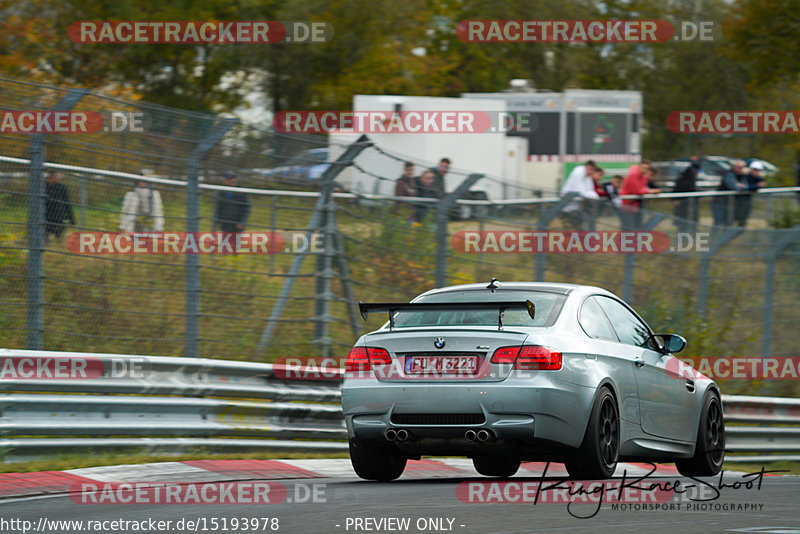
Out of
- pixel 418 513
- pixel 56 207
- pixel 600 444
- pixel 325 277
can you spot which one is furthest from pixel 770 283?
pixel 418 513

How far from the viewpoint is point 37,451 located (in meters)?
9.84

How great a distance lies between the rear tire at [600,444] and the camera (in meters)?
8.77

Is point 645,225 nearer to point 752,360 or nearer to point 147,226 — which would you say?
point 752,360

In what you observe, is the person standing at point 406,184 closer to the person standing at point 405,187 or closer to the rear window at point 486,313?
the person standing at point 405,187

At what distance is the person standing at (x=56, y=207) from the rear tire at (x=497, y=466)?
3963 millimetres

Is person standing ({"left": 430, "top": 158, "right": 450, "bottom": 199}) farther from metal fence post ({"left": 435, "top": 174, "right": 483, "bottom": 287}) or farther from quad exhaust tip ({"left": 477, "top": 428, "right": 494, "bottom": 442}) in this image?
quad exhaust tip ({"left": 477, "top": 428, "right": 494, "bottom": 442})

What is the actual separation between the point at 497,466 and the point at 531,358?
1.96 meters

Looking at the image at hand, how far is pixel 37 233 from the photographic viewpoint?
11.0 metres

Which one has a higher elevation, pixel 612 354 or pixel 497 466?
pixel 612 354

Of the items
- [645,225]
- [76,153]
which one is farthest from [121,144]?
[645,225]

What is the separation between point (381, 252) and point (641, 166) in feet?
21.3

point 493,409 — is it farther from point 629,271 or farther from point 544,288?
point 629,271

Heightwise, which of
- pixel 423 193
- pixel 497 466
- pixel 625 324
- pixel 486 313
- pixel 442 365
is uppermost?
pixel 423 193

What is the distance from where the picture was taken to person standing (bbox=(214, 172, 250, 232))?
12.6 metres
